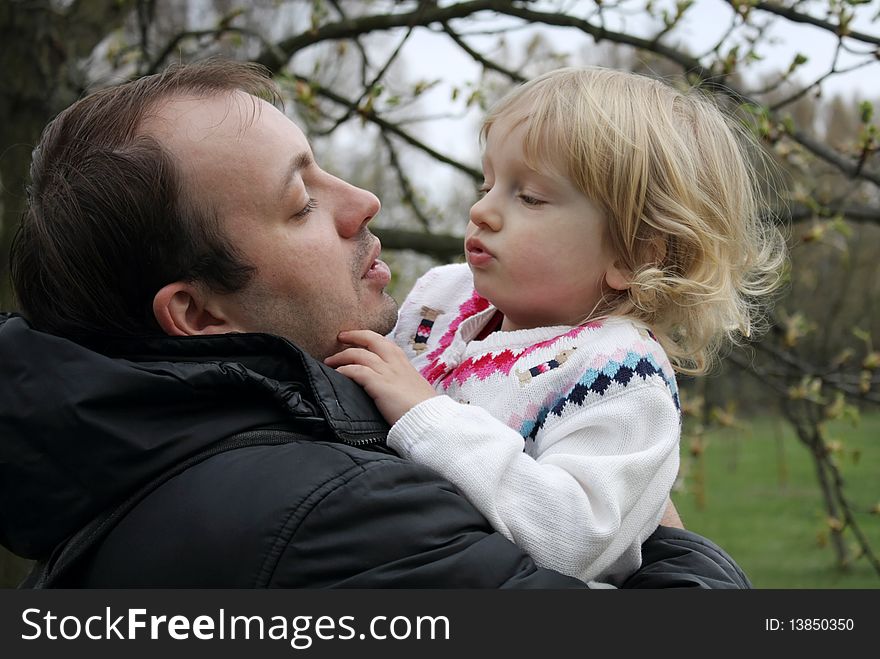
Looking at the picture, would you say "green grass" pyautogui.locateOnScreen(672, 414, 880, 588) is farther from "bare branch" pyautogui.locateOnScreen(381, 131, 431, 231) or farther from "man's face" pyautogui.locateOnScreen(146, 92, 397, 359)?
"man's face" pyautogui.locateOnScreen(146, 92, 397, 359)

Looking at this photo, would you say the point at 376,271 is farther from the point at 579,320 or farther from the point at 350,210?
the point at 579,320

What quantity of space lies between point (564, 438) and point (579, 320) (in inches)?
13.8

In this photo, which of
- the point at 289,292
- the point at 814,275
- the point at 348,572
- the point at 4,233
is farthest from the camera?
the point at 814,275

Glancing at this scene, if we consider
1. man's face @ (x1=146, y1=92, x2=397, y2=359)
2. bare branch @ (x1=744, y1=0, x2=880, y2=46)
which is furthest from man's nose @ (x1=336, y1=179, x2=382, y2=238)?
bare branch @ (x1=744, y1=0, x2=880, y2=46)

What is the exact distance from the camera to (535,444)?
2.16 metres

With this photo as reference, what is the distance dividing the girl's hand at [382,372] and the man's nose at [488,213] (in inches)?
13.5

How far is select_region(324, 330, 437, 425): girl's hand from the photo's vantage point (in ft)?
6.77

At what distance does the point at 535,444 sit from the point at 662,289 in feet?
1.45

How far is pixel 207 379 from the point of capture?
1.87 meters

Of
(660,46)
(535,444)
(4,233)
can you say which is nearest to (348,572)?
(535,444)

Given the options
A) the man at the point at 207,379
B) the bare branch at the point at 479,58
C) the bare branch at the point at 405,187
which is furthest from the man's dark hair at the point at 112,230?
the bare branch at the point at 405,187

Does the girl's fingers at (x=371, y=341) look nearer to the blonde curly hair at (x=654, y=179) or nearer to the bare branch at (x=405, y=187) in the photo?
the blonde curly hair at (x=654, y=179)

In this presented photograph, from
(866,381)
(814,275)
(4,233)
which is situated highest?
(4,233)

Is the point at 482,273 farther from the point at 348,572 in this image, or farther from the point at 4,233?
the point at 4,233
